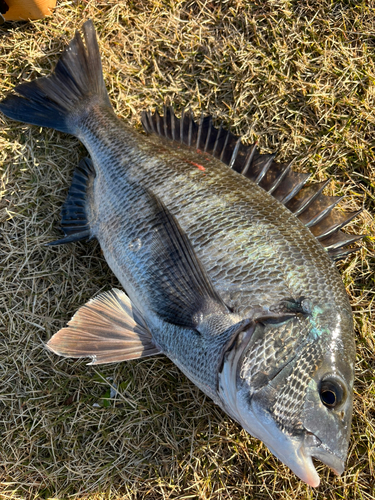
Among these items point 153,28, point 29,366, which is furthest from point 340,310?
point 153,28

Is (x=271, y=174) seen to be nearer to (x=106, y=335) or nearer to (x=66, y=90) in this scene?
(x=106, y=335)

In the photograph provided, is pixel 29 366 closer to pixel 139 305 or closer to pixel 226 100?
pixel 139 305

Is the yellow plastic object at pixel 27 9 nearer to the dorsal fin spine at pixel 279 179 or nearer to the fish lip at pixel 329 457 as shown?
the dorsal fin spine at pixel 279 179

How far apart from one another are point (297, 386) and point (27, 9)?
3.26 m

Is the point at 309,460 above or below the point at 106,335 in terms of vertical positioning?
above

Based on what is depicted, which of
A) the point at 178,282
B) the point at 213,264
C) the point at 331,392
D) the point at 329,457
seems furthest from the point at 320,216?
the point at 329,457

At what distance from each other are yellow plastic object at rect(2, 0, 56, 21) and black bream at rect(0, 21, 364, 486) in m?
0.50

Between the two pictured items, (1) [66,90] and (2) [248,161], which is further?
(1) [66,90]

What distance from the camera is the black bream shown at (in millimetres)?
1746

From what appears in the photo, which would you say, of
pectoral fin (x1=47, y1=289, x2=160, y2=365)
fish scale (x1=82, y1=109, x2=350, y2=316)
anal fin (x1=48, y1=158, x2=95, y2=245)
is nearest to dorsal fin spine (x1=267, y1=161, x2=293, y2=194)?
fish scale (x1=82, y1=109, x2=350, y2=316)

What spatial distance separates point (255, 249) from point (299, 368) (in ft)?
2.09

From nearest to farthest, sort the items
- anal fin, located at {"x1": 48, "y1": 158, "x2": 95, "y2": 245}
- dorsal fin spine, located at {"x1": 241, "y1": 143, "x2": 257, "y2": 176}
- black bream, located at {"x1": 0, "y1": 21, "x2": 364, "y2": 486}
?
black bream, located at {"x1": 0, "y1": 21, "x2": 364, "y2": 486}, dorsal fin spine, located at {"x1": 241, "y1": 143, "x2": 257, "y2": 176}, anal fin, located at {"x1": 48, "y1": 158, "x2": 95, "y2": 245}

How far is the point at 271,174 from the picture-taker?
8.30ft

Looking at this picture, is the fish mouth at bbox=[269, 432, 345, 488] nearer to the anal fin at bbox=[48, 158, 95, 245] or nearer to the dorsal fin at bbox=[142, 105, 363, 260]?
the dorsal fin at bbox=[142, 105, 363, 260]
